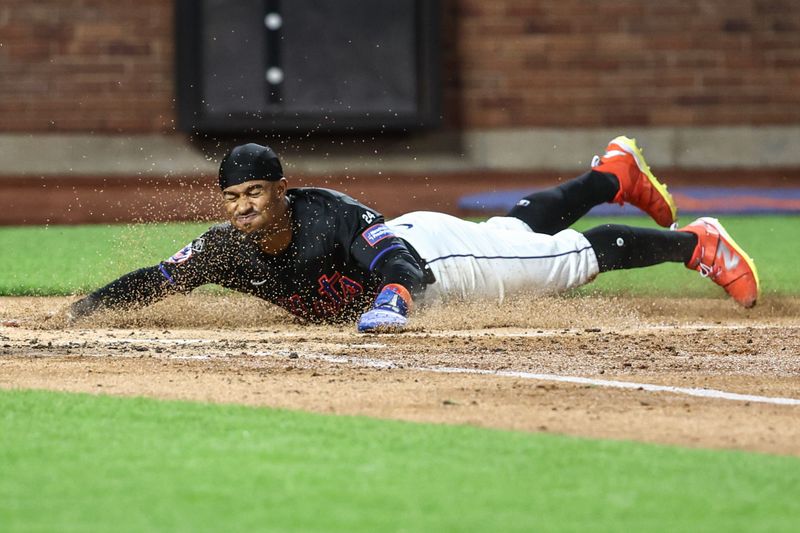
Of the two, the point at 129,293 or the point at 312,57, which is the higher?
the point at 312,57

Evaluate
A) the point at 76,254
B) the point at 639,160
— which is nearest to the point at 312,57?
the point at 76,254

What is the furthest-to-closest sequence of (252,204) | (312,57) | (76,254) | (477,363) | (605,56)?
(605,56)
(312,57)
(76,254)
(252,204)
(477,363)

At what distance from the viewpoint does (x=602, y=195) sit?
7340 mm

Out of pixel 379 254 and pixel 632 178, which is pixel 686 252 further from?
pixel 379 254

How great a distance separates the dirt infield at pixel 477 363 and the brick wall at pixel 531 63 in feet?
23.7

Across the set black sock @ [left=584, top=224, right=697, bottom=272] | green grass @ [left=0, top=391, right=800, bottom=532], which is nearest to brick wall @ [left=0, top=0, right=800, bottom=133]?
black sock @ [left=584, top=224, right=697, bottom=272]

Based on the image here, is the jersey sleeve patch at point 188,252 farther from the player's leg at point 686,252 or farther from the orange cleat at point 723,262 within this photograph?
the orange cleat at point 723,262

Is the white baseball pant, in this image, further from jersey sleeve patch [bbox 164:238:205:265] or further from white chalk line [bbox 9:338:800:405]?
white chalk line [bbox 9:338:800:405]

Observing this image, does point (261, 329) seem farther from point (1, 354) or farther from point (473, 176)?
point (473, 176)

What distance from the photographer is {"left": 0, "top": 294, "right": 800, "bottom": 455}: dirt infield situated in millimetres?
4188

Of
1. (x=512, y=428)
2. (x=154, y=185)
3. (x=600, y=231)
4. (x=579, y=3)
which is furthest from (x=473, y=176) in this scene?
(x=512, y=428)

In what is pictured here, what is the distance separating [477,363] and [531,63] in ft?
31.8

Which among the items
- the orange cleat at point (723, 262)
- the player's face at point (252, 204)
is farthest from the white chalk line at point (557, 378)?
the orange cleat at point (723, 262)

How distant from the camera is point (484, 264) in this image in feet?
21.6
